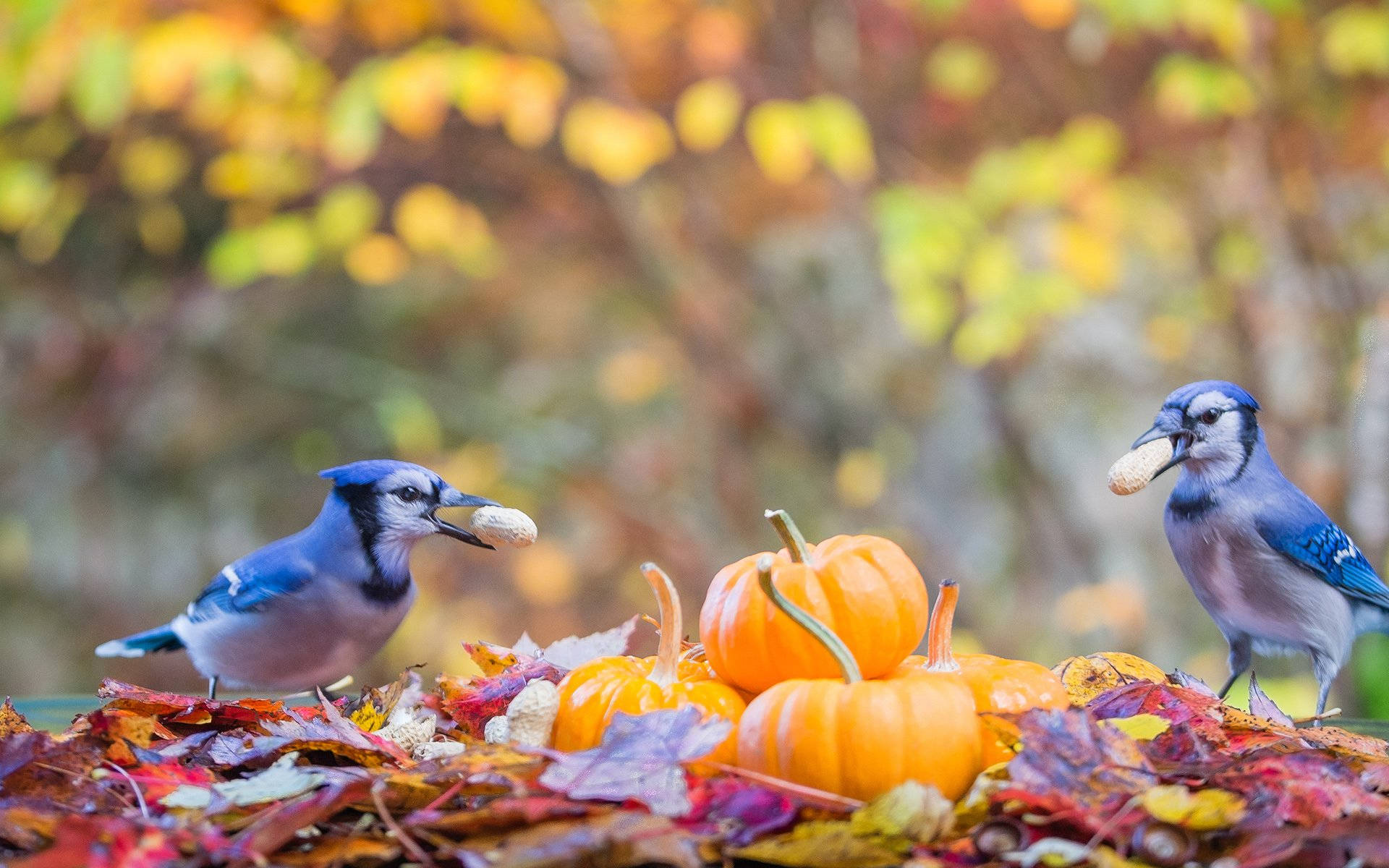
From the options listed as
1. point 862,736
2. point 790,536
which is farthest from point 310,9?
point 862,736

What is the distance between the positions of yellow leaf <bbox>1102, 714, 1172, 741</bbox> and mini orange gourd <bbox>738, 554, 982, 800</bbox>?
0.13 m

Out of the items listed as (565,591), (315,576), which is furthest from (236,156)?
(315,576)

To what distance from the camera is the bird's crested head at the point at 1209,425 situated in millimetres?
1241

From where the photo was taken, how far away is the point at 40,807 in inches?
36.1

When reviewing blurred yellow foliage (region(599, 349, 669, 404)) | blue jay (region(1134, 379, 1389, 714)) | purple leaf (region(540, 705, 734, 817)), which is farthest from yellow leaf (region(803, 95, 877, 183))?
purple leaf (region(540, 705, 734, 817))

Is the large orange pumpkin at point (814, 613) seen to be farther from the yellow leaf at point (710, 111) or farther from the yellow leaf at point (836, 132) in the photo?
the yellow leaf at point (710, 111)

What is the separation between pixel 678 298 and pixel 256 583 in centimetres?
236

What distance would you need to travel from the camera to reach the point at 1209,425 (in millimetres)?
1243

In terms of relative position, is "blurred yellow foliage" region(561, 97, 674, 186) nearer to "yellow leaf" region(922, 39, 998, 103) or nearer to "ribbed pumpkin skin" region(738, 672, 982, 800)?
"yellow leaf" region(922, 39, 998, 103)

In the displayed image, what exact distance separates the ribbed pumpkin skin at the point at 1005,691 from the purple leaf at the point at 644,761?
25 centimetres

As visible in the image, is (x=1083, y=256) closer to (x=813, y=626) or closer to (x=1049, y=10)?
(x=1049, y=10)

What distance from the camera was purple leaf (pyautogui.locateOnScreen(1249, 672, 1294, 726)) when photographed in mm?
1206

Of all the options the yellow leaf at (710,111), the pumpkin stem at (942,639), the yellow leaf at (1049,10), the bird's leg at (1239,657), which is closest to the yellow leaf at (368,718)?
the pumpkin stem at (942,639)

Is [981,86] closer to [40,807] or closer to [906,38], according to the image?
[906,38]
